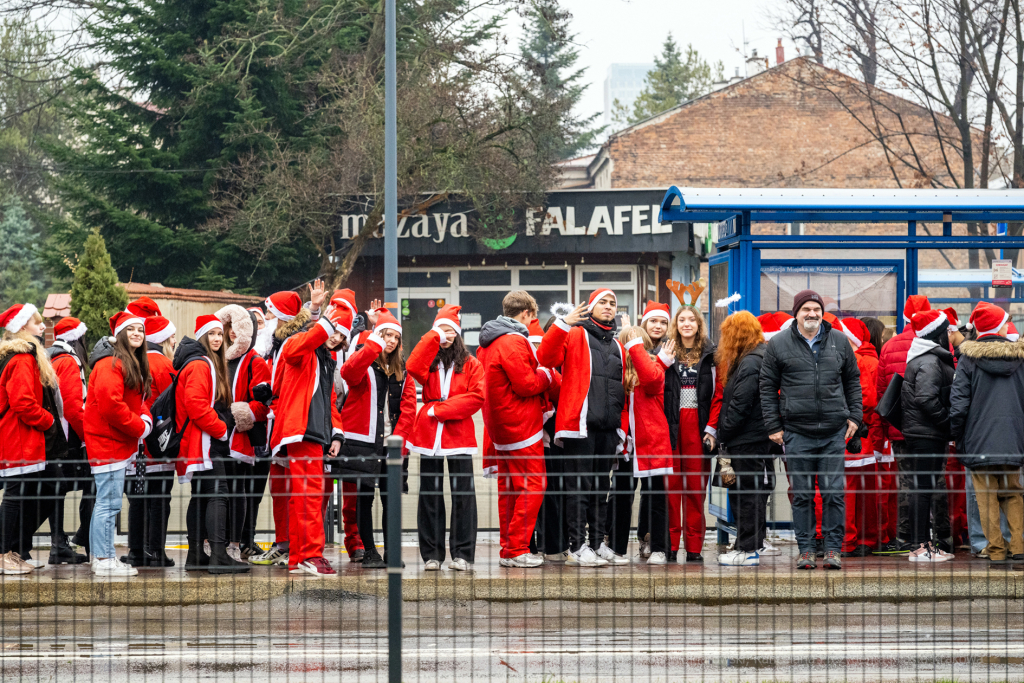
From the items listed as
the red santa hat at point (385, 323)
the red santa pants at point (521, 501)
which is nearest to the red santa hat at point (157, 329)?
the red santa hat at point (385, 323)

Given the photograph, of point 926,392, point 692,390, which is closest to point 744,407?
point 692,390

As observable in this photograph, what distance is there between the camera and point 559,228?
29.0 metres

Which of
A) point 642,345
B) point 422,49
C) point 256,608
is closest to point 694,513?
point 642,345

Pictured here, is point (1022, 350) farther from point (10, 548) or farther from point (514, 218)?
point (514, 218)

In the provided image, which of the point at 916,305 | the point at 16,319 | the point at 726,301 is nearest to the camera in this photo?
the point at 16,319

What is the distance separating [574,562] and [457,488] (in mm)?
979

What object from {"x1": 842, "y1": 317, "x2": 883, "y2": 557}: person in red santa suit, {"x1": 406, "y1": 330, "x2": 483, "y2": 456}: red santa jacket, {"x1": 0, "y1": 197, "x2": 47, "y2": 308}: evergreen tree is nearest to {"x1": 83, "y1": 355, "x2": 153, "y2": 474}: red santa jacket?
{"x1": 406, "y1": 330, "x2": 483, "y2": 456}: red santa jacket

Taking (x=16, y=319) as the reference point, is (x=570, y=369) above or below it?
below

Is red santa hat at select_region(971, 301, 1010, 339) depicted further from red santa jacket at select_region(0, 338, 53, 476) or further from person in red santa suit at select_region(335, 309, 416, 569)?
red santa jacket at select_region(0, 338, 53, 476)

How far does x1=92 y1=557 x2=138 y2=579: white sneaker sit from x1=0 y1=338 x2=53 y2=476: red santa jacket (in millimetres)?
823

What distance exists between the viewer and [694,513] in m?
Answer: 7.77

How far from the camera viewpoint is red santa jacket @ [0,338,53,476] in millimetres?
7566

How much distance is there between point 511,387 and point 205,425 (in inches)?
83.0

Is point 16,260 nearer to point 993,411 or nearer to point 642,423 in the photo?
point 642,423
